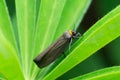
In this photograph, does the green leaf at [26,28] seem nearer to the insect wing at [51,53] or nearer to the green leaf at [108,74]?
the insect wing at [51,53]

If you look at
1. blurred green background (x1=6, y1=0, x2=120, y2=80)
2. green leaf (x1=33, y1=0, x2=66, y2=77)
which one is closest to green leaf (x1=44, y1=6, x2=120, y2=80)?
green leaf (x1=33, y1=0, x2=66, y2=77)

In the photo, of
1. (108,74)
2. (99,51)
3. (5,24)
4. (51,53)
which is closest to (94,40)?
(108,74)

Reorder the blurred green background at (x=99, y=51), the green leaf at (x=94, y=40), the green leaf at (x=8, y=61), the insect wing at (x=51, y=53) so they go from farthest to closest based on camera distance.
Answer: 1. the blurred green background at (x=99, y=51)
2. the insect wing at (x=51, y=53)
3. the green leaf at (x=94, y=40)
4. the green leaf at (x=8, y=61)

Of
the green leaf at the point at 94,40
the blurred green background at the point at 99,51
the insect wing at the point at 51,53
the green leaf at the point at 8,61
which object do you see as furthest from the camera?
the blurred green background at the point at 99,51

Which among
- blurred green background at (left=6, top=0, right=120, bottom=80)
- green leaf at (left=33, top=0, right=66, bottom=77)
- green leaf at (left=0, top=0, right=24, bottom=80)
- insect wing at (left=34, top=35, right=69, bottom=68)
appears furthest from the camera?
blurred green background at (left=6, top=0, right=120, bottom=80)

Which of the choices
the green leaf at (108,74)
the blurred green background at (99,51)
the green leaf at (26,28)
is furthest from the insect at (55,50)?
the blurred green background at (99,51)

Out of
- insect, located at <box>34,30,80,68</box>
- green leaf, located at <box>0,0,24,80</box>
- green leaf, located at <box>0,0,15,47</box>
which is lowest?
insect, located at <box>34,30,80,68</box>

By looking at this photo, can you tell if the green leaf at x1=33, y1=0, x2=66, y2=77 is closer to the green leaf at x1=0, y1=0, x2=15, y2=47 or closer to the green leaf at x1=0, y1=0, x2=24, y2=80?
the green leaf at x1=0, y1=0, x2=15, y2=47

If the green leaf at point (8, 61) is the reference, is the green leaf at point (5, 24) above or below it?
below
